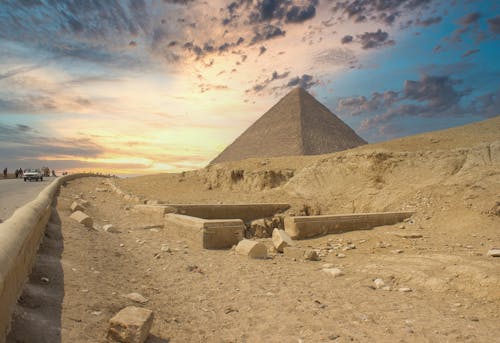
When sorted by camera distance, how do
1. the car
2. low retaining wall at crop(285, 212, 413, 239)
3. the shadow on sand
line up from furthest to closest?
the car
low retaining wall at crop(285, 212, 413, 239)
the shadow on sand

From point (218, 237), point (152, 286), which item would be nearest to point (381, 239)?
point (218, 237)

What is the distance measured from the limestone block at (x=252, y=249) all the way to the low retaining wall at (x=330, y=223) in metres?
2.23

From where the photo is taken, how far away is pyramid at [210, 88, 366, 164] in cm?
4181

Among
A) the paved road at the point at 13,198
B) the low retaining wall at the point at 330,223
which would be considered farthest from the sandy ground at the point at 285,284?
the paved road at the point at 13,198

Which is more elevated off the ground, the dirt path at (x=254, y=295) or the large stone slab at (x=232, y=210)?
the large stone slab at (x=232, y=210)

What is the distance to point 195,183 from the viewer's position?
2202cm

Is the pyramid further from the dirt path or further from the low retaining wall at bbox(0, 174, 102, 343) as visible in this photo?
the low retaining wall at bbox(0, 174, 102, 343)

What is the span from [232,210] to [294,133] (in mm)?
33174

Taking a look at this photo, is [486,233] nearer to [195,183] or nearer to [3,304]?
[3,304]

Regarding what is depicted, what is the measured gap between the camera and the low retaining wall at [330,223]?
795 cm

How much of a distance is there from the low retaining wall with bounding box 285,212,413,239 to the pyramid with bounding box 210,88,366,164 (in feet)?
98.3

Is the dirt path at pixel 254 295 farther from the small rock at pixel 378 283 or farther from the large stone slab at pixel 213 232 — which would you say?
the large stone slab at pixel 213 232

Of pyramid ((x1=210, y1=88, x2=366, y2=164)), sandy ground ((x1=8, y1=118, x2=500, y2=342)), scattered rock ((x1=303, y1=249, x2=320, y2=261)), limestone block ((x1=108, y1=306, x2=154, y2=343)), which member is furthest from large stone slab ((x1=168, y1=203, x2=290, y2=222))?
pyramid ((x1=210, y1=88, x2=366, y2=164))

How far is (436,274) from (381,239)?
282 centimetres
